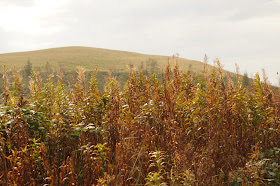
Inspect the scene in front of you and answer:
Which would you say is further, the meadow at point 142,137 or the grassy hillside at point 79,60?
the grassy hillside at point 79,60

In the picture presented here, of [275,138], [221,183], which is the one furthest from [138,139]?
[275,138]

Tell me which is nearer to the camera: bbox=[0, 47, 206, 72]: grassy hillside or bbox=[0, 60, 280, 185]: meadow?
bbox=[0, 60, 280, 185]: meadow

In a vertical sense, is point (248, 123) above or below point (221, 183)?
above

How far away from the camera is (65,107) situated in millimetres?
4125

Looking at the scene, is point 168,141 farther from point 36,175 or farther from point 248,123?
point 36,175

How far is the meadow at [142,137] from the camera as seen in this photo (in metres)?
3.32

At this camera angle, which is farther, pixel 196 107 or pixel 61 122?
pixel 196 107

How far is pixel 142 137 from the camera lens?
3977 mm

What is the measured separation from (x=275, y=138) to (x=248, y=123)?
1.52ft

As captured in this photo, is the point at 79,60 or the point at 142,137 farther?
the point at 79,60

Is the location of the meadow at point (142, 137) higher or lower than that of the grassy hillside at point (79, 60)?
lower

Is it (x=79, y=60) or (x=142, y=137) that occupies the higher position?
(x=79, y=60)

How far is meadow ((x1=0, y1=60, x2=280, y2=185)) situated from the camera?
3.32 meters

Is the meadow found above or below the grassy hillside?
below
